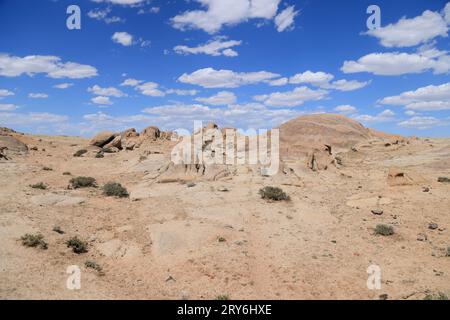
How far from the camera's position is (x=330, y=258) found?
11516 millimetres

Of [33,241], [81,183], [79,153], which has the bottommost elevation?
[33,241]

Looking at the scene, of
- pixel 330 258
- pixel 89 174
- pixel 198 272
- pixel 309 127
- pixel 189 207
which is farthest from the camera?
pixel 309 127

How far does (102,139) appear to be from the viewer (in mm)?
39562

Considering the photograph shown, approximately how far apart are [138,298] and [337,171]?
19.3 m

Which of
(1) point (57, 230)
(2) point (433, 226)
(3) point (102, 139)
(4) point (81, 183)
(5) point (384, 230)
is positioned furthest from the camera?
(3) point (102, 139)

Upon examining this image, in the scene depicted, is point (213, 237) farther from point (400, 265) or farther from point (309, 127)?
point (309, 127)

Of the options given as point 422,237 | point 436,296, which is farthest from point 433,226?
point 436,296

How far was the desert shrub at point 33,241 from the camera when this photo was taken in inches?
422

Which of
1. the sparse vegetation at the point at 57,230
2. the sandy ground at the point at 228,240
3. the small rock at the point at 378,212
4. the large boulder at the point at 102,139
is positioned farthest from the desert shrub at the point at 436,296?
the large boulder at the point at 102,139

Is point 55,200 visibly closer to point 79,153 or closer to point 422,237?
point 422,237

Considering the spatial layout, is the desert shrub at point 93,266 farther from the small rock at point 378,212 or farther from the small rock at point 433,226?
the small rock at point 433,226

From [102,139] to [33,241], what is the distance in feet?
98.5
